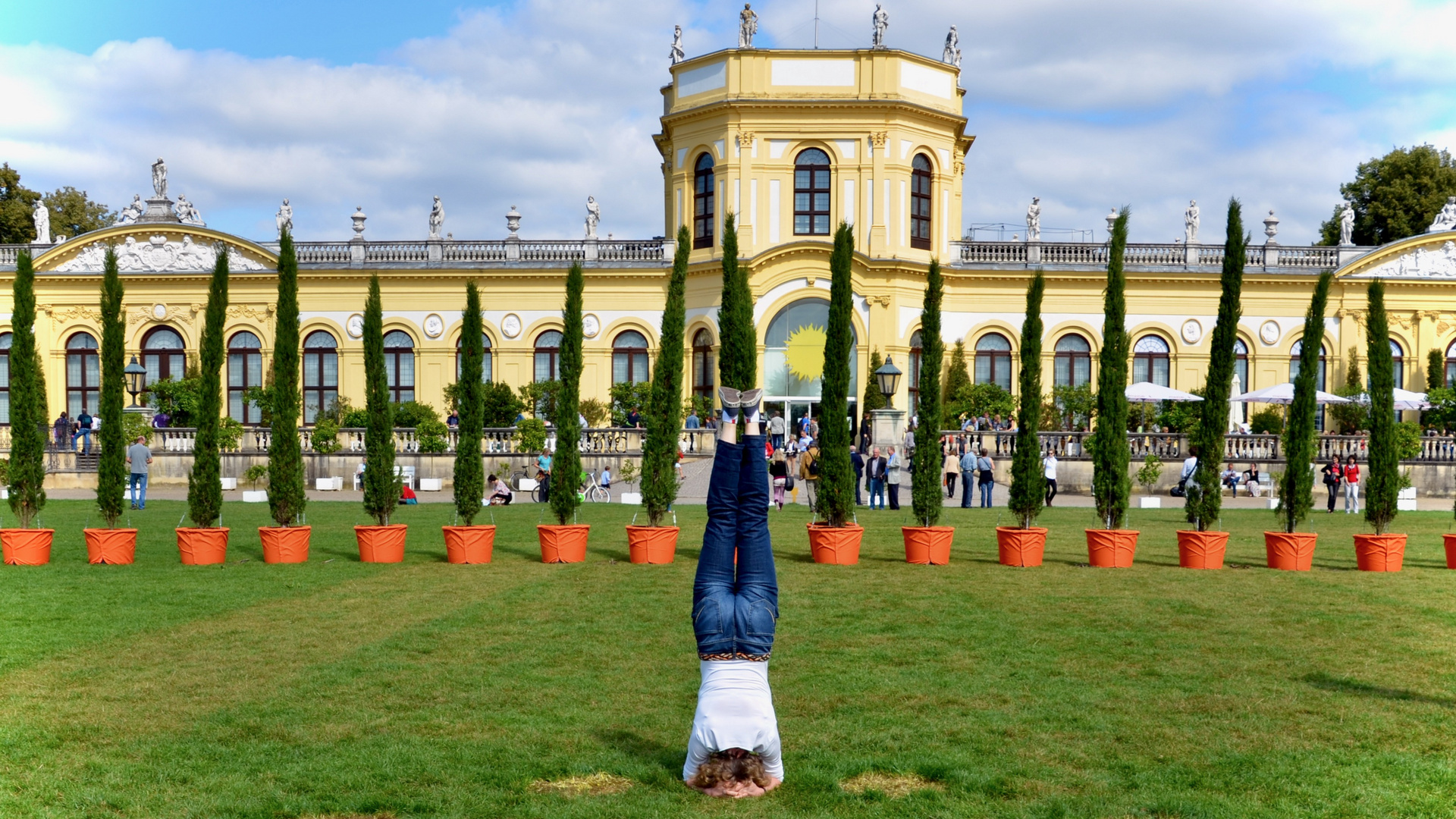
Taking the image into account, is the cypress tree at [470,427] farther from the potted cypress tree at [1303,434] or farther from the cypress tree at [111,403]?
the potted cypress tree at [1303,434]

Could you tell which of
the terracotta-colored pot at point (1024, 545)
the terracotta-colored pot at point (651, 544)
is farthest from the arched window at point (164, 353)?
the terracotta-colored pot at point (1024, 545)

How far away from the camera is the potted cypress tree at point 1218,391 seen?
16.7 m

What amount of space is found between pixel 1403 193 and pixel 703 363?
29.3 metres

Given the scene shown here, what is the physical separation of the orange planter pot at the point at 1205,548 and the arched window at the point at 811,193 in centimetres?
2536

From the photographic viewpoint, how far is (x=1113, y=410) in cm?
1720

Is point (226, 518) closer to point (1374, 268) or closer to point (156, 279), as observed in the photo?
point (156, 279)

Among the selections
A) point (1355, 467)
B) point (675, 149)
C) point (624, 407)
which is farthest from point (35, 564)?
point (675, 149)

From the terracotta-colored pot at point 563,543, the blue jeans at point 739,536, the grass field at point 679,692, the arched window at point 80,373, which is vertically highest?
the arched window at point 80,373

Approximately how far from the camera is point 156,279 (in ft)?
→ 140

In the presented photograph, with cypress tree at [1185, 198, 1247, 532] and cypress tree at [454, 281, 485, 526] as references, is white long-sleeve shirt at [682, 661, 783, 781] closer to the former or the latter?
cypress tree at [454, 281, 485, 526]

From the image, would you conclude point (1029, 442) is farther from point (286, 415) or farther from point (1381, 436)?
point (286, 415)

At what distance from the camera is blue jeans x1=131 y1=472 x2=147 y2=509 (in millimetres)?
24578

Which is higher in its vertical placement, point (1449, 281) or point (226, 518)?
point (1449, 281)

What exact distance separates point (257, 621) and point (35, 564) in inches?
237
